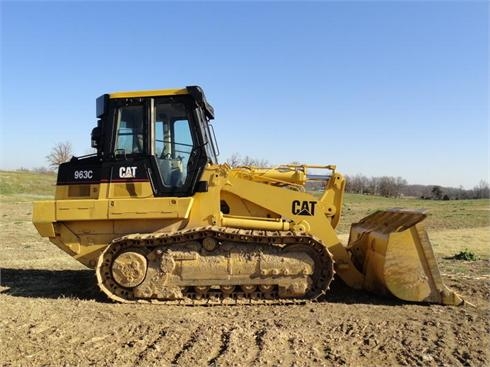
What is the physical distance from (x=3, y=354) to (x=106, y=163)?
357 cm

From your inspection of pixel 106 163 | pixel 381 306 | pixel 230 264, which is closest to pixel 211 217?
pixel 230 264

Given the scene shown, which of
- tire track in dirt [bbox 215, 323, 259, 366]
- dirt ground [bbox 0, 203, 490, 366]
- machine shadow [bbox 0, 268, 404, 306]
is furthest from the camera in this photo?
machine shadow [bbox 0, 268, 404, 306]

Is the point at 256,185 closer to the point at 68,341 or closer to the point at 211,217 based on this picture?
the point at 211,217

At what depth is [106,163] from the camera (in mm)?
8055

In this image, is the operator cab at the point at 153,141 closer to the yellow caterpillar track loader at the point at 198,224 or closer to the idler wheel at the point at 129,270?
the yellow caterpillar track loader at the point at 198,224

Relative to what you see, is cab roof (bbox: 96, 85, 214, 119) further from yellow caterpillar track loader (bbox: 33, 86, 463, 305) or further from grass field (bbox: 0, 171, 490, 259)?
grass field (bbox: 0, 171, 490, 259)

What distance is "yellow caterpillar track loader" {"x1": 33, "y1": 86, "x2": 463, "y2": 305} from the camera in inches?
293

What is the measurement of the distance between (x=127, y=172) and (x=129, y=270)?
159 cm

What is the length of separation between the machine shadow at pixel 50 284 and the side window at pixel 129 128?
248 cm

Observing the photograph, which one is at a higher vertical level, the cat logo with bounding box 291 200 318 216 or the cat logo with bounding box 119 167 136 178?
the cat logo with bounding box 119 167 136 178

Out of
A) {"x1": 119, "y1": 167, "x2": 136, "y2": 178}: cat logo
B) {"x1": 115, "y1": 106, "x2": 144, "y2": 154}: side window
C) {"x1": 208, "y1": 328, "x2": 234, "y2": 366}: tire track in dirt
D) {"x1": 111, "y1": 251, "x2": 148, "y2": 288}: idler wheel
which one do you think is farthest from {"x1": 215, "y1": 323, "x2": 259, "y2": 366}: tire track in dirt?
{"x1": 115, "y1": 106, "x2": 144, "y2": 154}: side window

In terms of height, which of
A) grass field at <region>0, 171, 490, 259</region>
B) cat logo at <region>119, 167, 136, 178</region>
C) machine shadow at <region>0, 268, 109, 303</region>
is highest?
cat logo at <region>119, 167, 136, 178</region>

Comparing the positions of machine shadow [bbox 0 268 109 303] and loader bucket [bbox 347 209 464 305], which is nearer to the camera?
loader bucket [bbox 347 209 464 305]

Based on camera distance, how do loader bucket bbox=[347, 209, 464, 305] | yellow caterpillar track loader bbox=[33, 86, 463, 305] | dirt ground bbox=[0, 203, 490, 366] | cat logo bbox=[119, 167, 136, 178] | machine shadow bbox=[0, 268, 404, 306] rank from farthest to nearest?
cat logo bbox=[119, 167, 136, 178] < machine shadow bbox=[0, 268, 404, 306] < yellow caterpillar track loader bbox=[33, 86, 463, 305] < loader bucket bbox=[347, 209, 464, 305] < dirt ground bbox=[0, 203, 490, 366]
